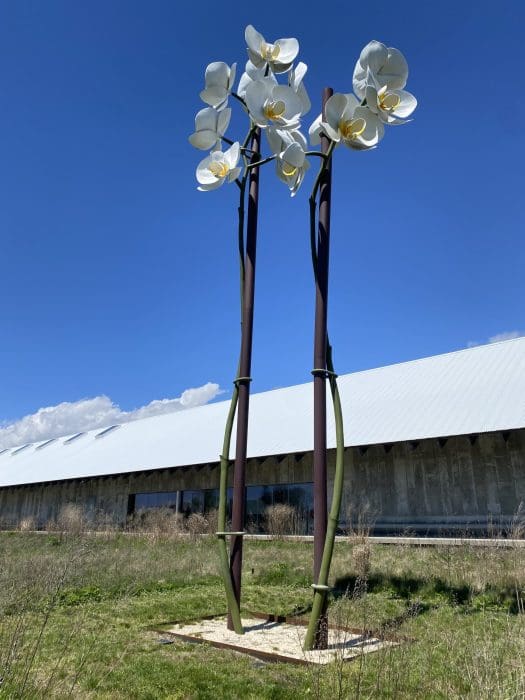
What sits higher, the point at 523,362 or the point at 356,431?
the point at 523,362

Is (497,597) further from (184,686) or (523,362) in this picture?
(523,362)

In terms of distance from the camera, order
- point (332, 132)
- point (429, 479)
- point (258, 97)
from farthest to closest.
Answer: point (429, 479), point (258, 97), point (332, 132)

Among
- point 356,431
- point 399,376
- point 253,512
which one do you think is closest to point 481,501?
point 356,431

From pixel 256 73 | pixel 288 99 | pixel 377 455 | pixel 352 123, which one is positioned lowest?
pixel 377 455

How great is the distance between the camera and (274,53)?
6477 millimetres

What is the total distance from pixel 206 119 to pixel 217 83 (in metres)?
0.42

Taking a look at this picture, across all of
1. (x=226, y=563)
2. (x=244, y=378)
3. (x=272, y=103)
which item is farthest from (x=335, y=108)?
(x=226, y=563)

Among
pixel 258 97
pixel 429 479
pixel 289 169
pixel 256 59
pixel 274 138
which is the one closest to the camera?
pixel 258 97

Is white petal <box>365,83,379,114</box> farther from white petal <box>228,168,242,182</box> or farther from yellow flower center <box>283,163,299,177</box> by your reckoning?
white petal <box>228,168,242,182</box>

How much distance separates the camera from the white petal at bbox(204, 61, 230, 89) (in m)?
6.43

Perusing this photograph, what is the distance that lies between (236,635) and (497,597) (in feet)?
12.1

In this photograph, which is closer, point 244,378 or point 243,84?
point 244,378

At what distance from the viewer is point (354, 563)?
964 centimetres

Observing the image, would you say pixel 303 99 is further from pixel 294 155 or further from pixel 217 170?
pixel 217 170
